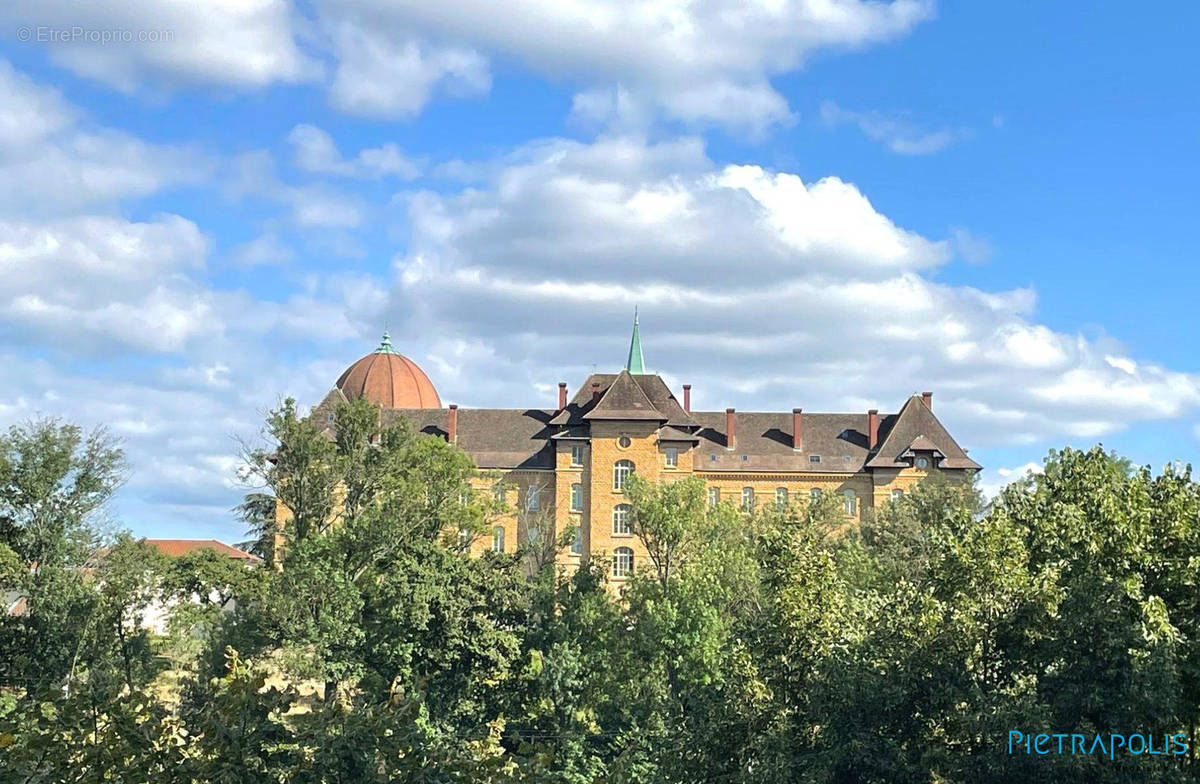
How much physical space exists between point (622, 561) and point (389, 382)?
3373 cm

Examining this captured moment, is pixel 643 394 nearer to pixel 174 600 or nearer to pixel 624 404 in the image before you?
pixel 624 404

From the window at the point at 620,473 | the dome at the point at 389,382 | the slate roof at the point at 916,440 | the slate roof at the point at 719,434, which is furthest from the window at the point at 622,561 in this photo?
the dome at the point at 389,382

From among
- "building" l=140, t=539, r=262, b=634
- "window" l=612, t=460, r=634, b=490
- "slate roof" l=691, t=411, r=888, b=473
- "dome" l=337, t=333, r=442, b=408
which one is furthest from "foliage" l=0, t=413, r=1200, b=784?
"dome" l=337, t=333, r=442, b=408

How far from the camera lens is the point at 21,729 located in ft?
23.3

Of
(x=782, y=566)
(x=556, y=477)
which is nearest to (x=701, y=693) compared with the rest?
(x=782, y=566)

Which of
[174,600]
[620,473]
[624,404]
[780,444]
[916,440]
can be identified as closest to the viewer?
[174,600]

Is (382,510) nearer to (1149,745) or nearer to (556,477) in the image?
(1149,745)

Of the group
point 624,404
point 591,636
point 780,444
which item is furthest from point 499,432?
point 591,636

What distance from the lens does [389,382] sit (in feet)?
312

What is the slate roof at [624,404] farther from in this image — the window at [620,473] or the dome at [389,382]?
the dome at [389,382]

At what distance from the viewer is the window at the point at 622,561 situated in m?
68.8

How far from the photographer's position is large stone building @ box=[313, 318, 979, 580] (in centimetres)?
7038

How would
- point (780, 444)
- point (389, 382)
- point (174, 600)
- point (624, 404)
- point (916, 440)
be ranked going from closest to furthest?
point (174, 600) → point (624, 404) → point (916, 440) → point (780, 444) → point (389, 382)

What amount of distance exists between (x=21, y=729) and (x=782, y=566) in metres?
16.4
